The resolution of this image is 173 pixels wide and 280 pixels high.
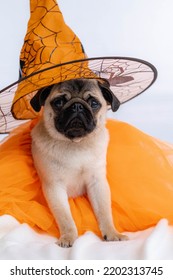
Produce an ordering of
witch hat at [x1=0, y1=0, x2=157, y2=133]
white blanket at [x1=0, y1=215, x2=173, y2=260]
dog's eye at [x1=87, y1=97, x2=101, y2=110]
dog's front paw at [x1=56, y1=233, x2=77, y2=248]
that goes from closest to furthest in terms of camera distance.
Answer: white blanket at [x1=0, y1=215, x2=173, y2=260] → dog's front paw at [x1=56, y1=233, x2=77, y2=248] → witch hat at [x1=0, y1=0, x2=157, y2=133] → dog's eye at [x1=87, y1=97, x2=101, y2=110]

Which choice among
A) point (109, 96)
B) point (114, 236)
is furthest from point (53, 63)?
point (114, 236)

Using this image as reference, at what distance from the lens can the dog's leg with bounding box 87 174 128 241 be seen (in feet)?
5.85

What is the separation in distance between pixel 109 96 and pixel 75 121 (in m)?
0.23

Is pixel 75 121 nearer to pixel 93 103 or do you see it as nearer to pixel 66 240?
pixel 93 103

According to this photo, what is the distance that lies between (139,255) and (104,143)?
615mm

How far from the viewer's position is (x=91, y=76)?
189 cm

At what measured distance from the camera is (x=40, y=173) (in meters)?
1.98

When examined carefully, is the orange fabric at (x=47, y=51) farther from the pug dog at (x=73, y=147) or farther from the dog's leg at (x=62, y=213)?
the dog's leg at (x=62, y=213)

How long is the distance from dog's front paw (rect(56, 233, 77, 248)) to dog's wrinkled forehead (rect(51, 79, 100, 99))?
54 centimetres

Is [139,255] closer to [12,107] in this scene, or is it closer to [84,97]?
[84,97]

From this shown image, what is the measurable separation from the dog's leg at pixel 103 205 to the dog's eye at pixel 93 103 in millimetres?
293

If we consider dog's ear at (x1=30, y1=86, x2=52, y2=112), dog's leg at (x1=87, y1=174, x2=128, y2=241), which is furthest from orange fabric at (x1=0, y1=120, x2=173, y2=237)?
dog's ear at (x1=30, y1=86, x2=52, y2=112)

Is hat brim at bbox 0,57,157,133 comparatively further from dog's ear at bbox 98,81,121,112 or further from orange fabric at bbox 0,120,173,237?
orange fabric at bbox 0,120,173,237

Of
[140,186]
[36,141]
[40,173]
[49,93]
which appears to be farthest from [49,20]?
[140,186]
